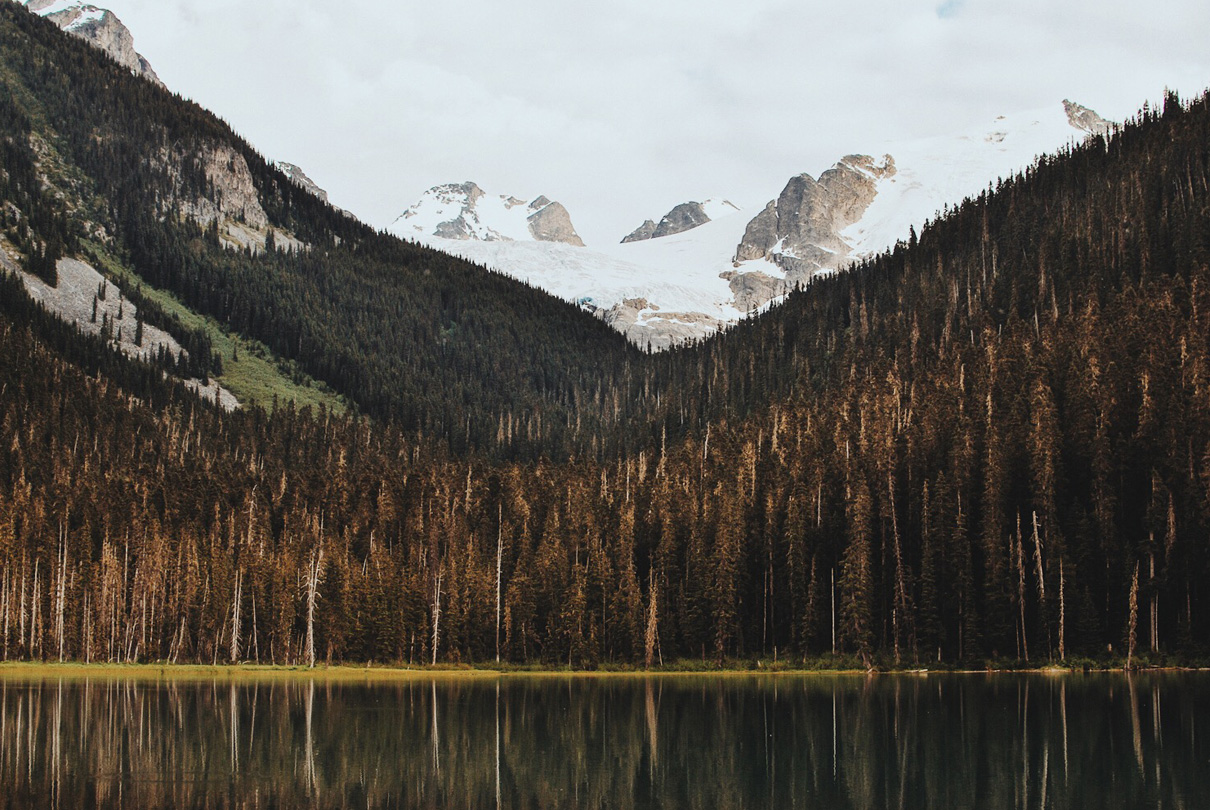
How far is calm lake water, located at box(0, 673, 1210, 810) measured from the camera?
106 ft

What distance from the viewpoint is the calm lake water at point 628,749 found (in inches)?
1272

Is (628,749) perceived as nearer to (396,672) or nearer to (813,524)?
(396,672)

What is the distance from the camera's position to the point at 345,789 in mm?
33812

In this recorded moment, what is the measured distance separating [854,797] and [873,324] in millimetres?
142776

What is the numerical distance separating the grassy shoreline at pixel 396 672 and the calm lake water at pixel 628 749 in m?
14.6

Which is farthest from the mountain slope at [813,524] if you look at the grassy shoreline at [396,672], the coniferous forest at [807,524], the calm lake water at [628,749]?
the calm lake water at [628,749]

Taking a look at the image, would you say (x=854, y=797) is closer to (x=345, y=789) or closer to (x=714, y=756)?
(x=714, y=756)

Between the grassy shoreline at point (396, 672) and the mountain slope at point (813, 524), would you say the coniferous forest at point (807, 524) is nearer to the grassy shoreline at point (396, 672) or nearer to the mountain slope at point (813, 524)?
the mountain slope at point (813, 524)

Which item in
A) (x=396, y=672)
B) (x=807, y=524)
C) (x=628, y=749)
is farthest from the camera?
(x=807, y=524)

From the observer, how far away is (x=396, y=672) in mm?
89625

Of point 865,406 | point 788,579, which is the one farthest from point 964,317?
point 788,579

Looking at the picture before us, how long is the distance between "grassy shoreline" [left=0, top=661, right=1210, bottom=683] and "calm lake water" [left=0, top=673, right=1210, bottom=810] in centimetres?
1463

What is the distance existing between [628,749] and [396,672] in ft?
167

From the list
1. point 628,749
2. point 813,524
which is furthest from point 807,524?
point 628,749
